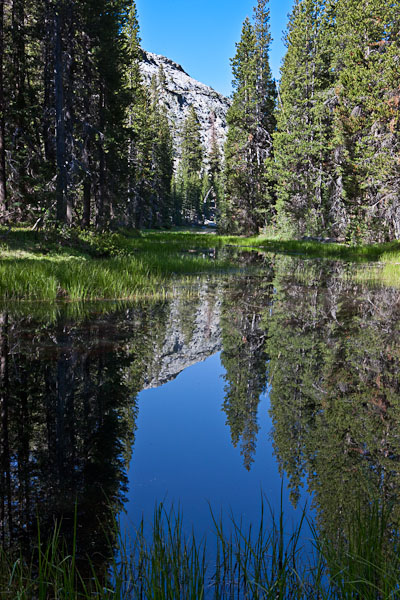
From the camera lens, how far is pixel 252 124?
42000mm

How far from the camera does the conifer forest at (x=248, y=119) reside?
21.3 m

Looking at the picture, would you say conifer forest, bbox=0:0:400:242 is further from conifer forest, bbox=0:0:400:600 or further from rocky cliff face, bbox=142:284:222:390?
rocky cliff face, bbox=142:284:222:390

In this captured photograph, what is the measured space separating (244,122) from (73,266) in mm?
34904

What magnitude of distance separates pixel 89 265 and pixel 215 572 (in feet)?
37.4

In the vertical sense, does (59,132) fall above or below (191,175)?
below

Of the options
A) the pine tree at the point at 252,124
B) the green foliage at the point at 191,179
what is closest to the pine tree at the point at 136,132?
the pine tree at the point at 252,124

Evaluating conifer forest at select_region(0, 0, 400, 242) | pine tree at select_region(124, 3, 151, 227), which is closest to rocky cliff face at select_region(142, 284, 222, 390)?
conifer forest at select_region(0, 0, 400, 242)

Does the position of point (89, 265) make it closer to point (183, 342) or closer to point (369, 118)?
point (183, 342)

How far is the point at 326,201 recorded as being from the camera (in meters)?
33.0

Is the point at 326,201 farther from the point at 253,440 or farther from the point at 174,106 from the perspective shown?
the point at 174,106

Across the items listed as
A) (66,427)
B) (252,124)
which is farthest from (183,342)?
(252,124)

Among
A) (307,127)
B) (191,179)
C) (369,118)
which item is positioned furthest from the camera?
(191,179)

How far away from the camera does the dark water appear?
9.11 ft

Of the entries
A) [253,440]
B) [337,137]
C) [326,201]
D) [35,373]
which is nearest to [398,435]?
[253,440]
